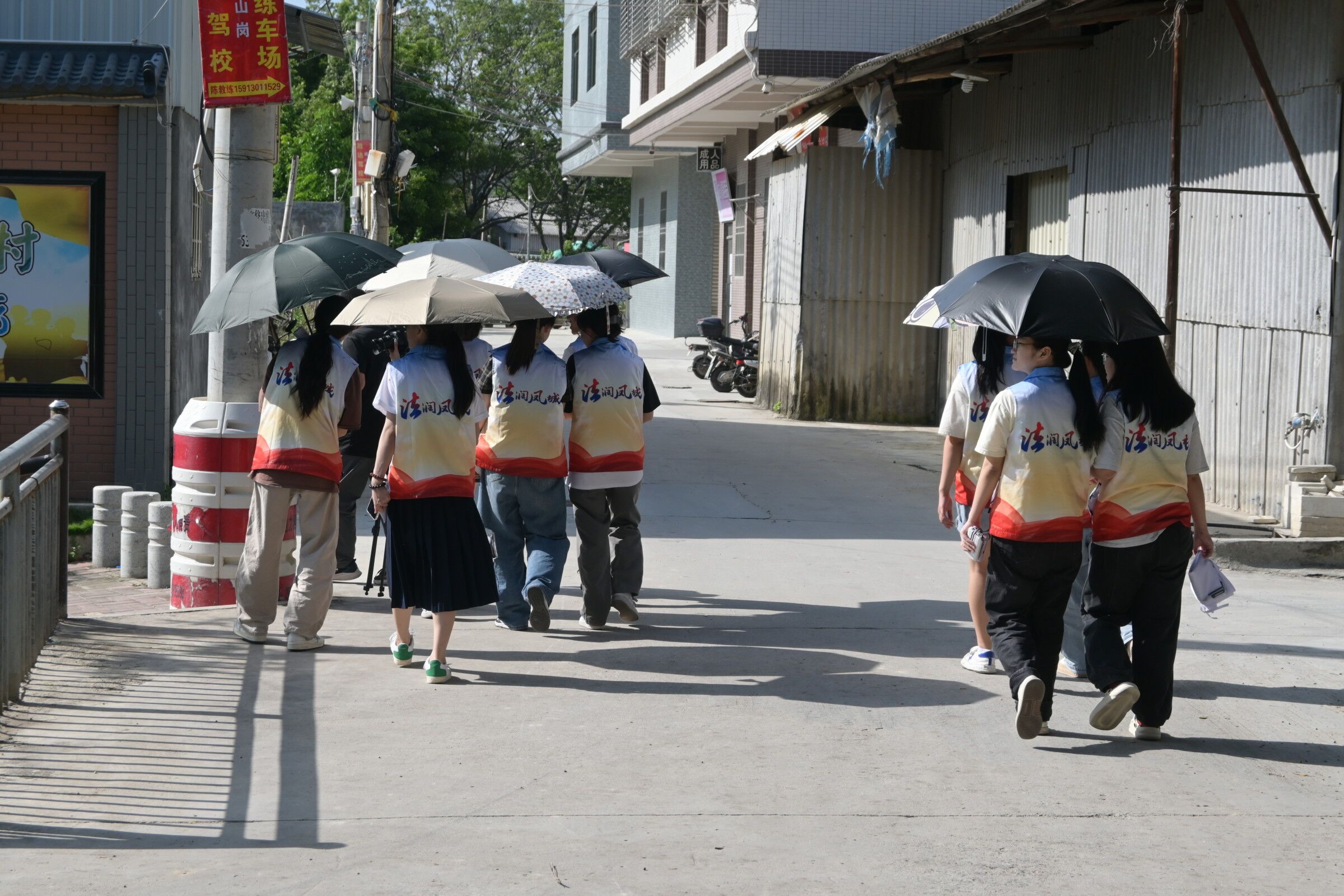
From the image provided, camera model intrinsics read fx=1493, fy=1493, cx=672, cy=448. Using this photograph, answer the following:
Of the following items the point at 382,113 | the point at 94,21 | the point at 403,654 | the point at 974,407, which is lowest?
the point at 403,654

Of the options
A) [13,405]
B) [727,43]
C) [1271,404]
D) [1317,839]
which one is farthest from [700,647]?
[727,43]

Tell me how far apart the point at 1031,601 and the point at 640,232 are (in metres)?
32.4

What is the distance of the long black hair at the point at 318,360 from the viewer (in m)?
6.95

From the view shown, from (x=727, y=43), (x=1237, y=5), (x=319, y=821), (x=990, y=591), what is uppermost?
(x=727, y=43)

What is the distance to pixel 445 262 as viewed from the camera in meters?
7.93

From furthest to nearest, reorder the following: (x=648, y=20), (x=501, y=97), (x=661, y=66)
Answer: (x=501, y=97) < (x=661, y=66) < (x=648, y=20)

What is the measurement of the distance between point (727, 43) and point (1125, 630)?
17090mm

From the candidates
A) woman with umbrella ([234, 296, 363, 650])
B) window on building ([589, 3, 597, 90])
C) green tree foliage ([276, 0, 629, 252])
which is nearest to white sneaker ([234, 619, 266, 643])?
woman with umbrella ([234, 296, 363, 650])

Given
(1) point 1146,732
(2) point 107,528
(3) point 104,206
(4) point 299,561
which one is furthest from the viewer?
(3) point 104,206

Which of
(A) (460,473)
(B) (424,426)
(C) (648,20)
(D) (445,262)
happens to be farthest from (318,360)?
(C) (648,20)

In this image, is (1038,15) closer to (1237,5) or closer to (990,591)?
(1237,5)

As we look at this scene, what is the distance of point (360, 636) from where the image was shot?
7.48m

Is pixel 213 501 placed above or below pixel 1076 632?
above

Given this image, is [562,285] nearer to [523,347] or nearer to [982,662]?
[523,347]
